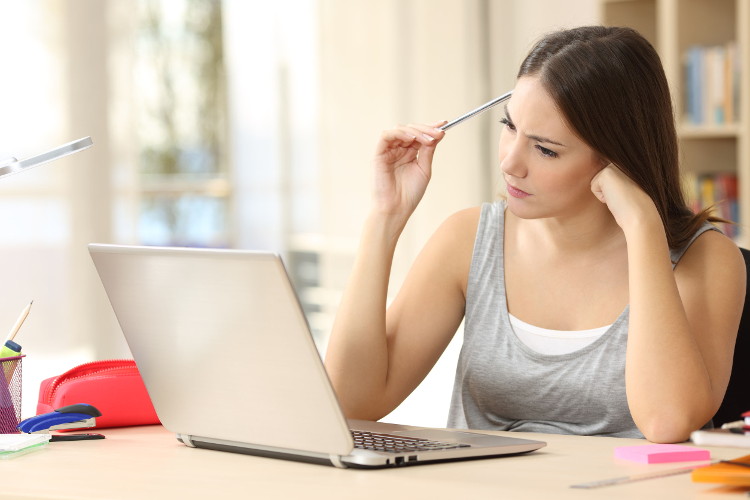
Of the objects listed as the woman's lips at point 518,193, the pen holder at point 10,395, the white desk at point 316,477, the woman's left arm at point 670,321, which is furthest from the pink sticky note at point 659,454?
the pen holder at point 10,395

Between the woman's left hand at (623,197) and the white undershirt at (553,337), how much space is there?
21 cm

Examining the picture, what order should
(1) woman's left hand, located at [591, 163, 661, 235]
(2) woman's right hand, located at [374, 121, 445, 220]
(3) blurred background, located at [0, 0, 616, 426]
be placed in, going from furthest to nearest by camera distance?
(3) blurred background, located at [0, 0, 616, 426]
(2) woman's right hand, located at [374, 121, 445, 220]
(1) woman's left hand, located at [591, 163, 661, 235]

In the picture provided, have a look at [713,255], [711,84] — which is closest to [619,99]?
[713,255]

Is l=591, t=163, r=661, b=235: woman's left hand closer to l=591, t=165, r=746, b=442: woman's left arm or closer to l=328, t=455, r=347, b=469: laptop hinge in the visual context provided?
l=591, t=165, r=746, b=442: woman's left arm

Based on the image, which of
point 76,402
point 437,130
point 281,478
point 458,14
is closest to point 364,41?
point 458,14

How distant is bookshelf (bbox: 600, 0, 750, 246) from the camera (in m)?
3.36

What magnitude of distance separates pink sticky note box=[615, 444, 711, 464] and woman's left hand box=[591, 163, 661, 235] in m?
0.37

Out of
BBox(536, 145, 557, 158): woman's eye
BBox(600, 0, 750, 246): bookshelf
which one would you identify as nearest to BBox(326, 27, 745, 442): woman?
BBox(536, 145, 557, 158): woman's eye

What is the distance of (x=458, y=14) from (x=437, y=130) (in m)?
2.83

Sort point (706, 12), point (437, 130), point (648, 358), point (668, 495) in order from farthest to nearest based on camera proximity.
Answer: point (706, 12) → point (437, 130) → point (648, 358) → point (668, 495)

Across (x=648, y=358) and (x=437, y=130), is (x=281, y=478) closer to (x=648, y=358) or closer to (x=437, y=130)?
(x=648, y=358)

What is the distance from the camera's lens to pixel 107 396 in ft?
4.89

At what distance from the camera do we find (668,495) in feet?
3.37

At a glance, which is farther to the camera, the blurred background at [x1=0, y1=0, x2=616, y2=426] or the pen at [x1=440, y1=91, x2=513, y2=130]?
the blurred background at [x1=0, y1=0, x2=616, y2=426]
